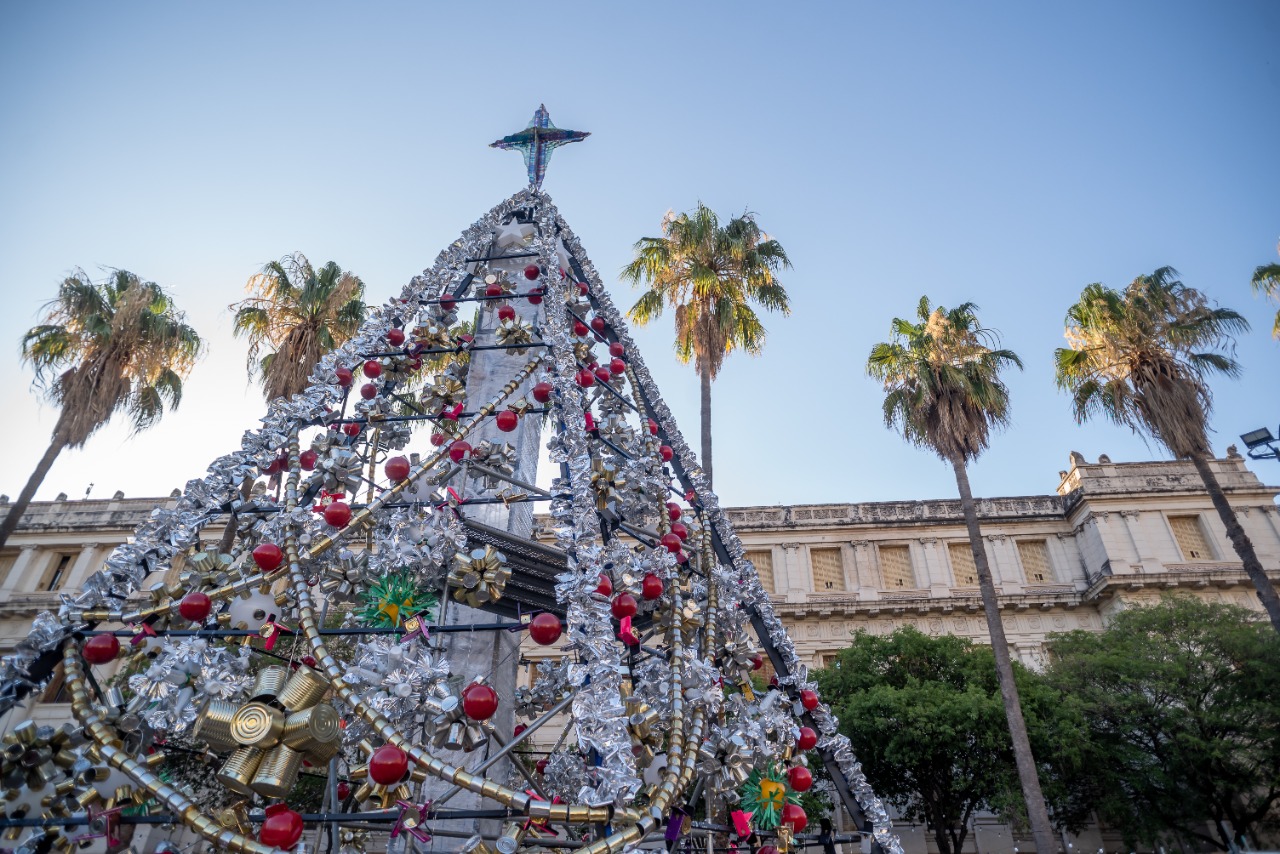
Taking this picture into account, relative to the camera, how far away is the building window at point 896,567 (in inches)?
1046

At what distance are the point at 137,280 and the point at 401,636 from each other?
1681 centimetres

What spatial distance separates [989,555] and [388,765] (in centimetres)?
2751

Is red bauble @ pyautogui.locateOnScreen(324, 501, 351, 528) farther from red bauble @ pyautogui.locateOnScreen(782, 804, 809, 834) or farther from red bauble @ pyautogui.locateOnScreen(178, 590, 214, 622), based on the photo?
red bauble @ pyautogui.locateOnScreen(782, 804, 809, 834)

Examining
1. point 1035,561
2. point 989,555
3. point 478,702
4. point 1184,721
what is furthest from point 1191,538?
point 478,702

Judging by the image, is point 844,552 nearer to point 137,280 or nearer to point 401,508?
point 137,280

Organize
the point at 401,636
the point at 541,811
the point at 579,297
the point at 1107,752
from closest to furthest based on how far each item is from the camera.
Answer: the point at 541,811, the point at 401,636, the point at 579,297, the point at 1107,752

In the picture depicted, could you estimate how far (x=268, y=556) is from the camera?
3717 mm

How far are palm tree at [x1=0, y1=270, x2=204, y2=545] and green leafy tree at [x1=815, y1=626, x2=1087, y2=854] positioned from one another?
1772 cm

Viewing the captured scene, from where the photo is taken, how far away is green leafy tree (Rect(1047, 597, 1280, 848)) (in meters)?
17.1

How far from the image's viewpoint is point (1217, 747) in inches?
662

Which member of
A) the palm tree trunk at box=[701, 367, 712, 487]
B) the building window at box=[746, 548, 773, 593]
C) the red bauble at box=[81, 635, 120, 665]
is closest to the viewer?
the red bauble at box=[81, 635, 120, 665]

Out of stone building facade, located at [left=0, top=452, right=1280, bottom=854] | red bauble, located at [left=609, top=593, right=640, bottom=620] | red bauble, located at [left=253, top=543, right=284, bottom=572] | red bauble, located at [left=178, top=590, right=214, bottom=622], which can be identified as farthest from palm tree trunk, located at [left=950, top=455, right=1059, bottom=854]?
red bauble, located at [left=178, top=590, right=214, bottom=622]

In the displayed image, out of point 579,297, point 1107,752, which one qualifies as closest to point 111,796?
point 579,297

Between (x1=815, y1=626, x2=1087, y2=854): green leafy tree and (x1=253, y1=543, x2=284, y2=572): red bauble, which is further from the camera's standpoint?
(x1=815, y1=626, x2=1087, y2=854): green leafy tree
